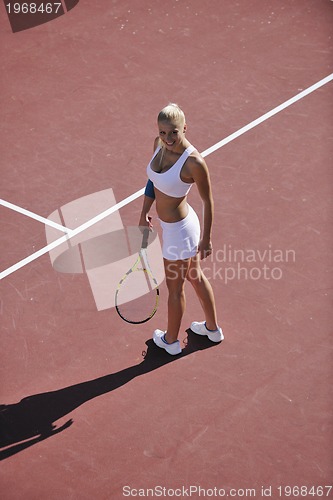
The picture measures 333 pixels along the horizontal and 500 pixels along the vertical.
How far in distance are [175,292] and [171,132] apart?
1485mm

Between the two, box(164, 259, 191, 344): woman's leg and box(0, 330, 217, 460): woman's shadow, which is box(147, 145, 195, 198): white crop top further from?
box(0, 330, 217, 460): woman's shadow

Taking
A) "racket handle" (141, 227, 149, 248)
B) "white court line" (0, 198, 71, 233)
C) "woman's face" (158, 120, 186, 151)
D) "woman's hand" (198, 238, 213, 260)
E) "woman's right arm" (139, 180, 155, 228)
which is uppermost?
"woman's face" (158, 120, 186, 151)

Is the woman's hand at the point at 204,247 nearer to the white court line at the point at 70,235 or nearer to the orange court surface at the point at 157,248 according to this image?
the orange court surface at the point at 157,248

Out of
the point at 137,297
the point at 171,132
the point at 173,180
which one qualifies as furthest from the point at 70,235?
the point at 171,132

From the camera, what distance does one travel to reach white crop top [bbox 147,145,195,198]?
6895mm

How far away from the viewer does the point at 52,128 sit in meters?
10.9

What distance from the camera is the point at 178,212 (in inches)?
282

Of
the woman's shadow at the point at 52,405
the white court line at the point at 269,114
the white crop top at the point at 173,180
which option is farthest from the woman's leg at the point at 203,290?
the white court line at the point at 269,114

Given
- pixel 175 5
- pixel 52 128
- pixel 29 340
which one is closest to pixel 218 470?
pixel 29 340

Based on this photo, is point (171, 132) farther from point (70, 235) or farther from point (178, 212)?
point (70, 235)

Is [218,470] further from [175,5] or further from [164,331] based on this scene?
[175,5]

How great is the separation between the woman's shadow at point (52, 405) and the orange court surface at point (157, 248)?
0.01 m

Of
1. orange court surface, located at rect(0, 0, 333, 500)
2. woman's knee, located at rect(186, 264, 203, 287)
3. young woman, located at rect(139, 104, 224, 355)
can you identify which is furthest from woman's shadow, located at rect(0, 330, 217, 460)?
woman's knee, located at rect(186, 264, 203, 287)

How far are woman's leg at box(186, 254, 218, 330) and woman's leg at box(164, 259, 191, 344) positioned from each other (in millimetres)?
102
